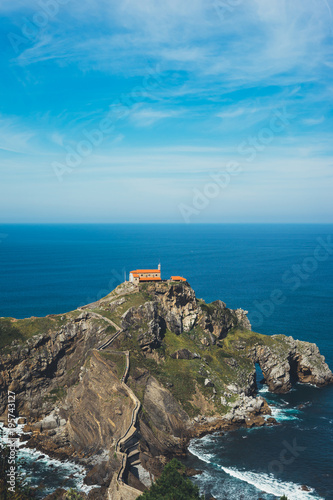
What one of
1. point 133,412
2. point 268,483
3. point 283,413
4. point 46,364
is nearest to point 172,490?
point 268,483

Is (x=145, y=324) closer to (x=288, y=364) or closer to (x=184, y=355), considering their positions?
(x=184, y=355)

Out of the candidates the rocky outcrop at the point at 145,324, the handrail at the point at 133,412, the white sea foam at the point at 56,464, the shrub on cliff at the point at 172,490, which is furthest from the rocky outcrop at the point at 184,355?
the shrub on cliff at the point at 172,490

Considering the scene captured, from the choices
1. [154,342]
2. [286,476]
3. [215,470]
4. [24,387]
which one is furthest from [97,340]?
[286,476]

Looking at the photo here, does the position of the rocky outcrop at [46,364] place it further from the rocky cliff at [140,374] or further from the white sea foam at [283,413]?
the white sea foam at [283,413]

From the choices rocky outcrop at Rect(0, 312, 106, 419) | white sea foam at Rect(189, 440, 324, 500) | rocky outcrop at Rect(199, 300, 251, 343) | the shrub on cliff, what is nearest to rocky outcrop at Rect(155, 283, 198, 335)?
rocky outcrop at Rect(199, 300, 251, 343)

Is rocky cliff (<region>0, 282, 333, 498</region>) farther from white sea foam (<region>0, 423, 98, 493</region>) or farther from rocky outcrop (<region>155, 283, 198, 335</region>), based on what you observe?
white sea foam (<region>0, 423, 98, 493</region>)

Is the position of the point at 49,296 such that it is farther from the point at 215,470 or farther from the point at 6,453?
the point at 215,470
